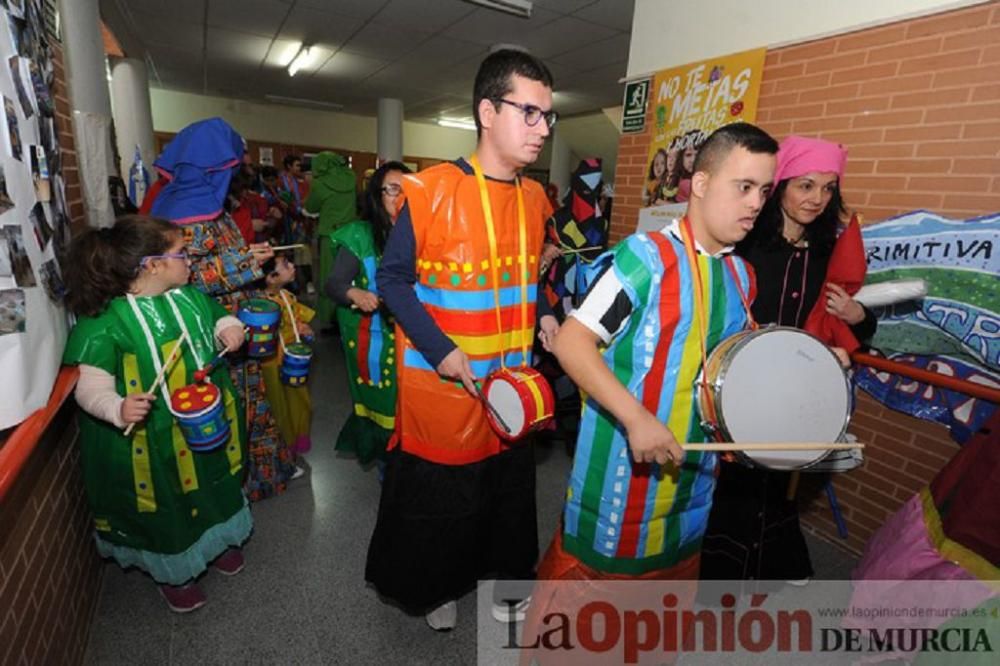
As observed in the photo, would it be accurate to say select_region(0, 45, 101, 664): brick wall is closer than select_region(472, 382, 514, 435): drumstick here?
Yes

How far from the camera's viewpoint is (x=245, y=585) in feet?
7.02

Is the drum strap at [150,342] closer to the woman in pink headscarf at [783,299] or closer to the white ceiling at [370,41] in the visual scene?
the woman in pink headscarf at [783,299]

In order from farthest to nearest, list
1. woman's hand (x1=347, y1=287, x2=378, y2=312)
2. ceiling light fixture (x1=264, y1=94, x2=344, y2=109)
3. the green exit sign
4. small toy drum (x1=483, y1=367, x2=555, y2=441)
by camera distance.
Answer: ceiling light fixture (x1=264, y1=94, x2=344, y2=109) < the green exit sign < woman's hand (x1=347, y1=287, x2=378, y2=312) < small toy drum (x1=483, y1=367, x2=555, y2=441)

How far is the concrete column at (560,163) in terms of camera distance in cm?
1208

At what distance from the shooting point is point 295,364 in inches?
101

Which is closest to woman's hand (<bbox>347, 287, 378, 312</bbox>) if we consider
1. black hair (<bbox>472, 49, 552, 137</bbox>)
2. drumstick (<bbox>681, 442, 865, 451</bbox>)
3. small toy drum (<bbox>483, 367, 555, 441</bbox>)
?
small toy drum (<bbox>483, 367, 555, 441</bbox>)

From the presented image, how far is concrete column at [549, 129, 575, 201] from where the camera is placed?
1208 cm

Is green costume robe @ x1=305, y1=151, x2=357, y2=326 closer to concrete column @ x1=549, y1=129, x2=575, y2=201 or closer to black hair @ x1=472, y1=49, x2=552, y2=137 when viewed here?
black hair @ x1=472, y1=49, x2=552, y2=137

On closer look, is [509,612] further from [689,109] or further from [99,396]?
[689,109]

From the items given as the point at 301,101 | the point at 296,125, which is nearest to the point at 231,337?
the point at 301,101

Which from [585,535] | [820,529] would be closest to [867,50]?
[820,529]

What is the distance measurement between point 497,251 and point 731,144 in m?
0.71

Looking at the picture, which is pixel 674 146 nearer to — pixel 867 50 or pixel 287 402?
pixel 867 50

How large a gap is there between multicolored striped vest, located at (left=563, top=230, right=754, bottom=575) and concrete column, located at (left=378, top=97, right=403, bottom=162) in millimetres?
9797
